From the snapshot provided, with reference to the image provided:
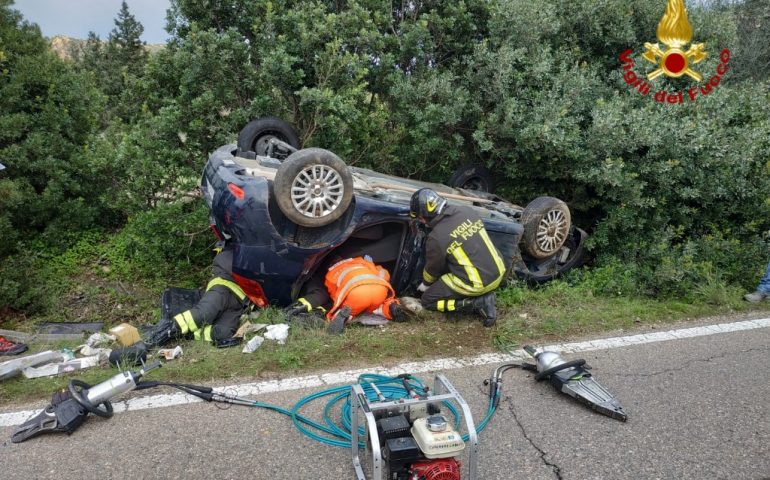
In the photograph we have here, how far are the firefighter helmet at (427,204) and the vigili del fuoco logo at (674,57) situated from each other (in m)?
3.98

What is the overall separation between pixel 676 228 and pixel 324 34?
4925 mm

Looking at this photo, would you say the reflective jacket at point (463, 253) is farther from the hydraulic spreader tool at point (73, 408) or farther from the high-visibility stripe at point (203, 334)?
the hydraulic spreader tool at point (73, 408)

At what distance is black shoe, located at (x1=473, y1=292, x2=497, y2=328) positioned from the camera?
14.9 ft

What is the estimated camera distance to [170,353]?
3.80 meters

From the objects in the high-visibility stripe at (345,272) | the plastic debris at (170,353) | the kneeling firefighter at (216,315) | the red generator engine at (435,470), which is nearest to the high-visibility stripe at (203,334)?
the kneeling firefighter at (216,315)

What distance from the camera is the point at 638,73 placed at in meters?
7.12

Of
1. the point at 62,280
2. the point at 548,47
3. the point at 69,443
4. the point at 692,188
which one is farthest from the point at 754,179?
the point at 62,280

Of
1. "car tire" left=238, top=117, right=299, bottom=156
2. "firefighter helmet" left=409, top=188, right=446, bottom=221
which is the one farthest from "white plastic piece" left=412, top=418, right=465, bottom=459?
"car tire" left=238, top=117, right=299, bottom=156

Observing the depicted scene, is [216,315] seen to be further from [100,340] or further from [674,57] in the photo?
[674,57]

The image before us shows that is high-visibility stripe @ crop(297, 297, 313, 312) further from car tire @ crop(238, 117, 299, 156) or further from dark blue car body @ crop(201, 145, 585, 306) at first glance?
car tire @ crop(238, 117, 299, 156)

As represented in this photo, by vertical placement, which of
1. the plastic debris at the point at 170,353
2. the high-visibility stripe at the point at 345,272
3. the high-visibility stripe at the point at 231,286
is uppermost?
the high-visibility stripe at the point at 345,272

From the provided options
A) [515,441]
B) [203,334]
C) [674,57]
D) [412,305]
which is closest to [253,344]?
[203,334]

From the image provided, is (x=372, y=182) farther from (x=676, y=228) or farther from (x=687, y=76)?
(x=687, y=76)

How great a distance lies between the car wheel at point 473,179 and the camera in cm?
675
